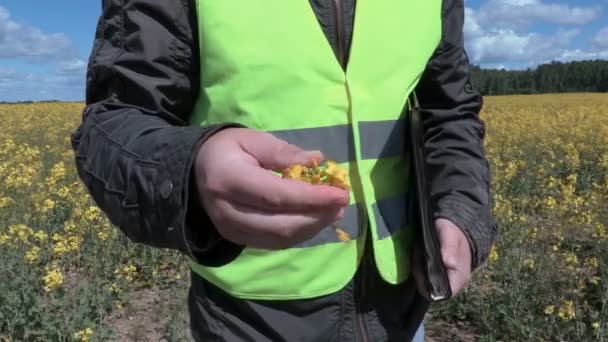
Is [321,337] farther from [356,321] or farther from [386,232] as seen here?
[386,232]

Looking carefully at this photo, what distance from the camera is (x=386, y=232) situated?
1.26 m

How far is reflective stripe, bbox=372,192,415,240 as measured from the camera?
4.09 ft

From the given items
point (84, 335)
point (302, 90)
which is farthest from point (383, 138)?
point (84, 335)

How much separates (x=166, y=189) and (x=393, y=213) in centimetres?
60

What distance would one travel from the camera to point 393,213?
4.21 ft

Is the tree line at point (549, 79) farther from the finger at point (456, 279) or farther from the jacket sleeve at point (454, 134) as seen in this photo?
the finger at point (456, 279)

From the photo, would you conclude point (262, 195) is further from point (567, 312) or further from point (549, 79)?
point (549, 79)

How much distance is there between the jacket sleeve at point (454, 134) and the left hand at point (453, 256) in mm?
59

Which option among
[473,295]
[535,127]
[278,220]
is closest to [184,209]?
[278,220]

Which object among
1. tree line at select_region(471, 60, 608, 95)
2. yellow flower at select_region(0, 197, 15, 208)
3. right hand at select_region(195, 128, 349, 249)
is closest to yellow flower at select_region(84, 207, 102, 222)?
yellow flower at select_region(0, 197, 15, 208)

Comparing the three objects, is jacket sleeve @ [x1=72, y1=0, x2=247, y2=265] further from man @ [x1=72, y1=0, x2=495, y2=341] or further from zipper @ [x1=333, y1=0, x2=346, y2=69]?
zipper @ [x1=333, y1=0, x2=346, y2=69]

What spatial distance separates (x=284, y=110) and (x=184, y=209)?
413 millimetres

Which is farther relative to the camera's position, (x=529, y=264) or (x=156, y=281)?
(x=156, y=281)

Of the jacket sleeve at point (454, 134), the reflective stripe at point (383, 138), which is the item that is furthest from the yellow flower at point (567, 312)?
the reflective stripe at point (383, 138)
